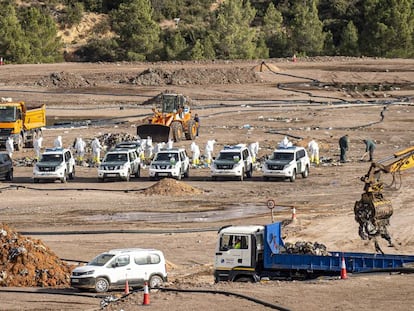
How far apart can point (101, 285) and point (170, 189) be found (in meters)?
16.9

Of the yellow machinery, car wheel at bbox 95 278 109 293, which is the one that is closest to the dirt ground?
car wheel at bbox 95 278 109 293

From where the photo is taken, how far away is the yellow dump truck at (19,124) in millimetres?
58219

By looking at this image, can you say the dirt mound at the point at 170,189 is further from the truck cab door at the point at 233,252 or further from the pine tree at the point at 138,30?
the pine tree at the point at 138,30

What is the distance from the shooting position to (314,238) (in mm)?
34688

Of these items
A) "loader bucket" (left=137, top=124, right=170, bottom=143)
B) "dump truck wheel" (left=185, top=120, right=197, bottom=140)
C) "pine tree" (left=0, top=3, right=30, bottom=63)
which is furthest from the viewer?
"pine tree" (left=0, top=3, right=30, bottom=63)

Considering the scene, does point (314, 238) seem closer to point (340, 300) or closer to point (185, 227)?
point (185, 227)

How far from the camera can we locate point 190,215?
39812 millimetres

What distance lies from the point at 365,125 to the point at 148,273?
39617 millimetres

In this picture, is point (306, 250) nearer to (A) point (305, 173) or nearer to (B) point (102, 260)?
(B) point (102, 260)

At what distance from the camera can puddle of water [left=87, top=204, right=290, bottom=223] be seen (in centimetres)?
3912

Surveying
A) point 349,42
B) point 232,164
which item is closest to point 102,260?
point 232,164

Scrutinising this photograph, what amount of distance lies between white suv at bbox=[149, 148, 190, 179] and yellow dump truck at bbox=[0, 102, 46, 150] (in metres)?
12.5

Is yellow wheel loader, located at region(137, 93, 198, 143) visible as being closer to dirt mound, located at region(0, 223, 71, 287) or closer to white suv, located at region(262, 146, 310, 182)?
white suv, located at region(262, 146, 310, 182)

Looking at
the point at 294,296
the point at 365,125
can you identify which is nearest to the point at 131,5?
the point at 365,125
